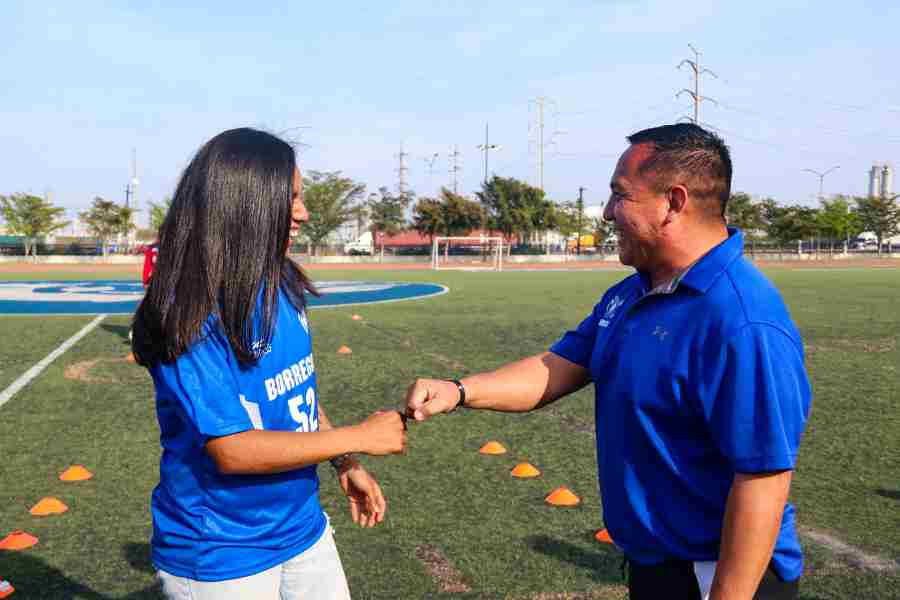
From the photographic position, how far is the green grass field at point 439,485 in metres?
4.02

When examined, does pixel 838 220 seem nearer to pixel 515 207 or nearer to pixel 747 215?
pixel 747 215

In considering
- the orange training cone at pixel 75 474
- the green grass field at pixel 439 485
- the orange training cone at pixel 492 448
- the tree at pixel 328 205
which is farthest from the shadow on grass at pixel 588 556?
the tree at pixel 328 205

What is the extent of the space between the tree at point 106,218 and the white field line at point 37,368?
175ft

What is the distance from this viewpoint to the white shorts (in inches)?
86.4

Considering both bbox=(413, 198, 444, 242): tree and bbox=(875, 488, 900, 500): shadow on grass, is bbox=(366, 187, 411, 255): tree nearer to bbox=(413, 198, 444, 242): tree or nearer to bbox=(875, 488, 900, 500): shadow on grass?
bbox=(413, 198, 444, 242): tree

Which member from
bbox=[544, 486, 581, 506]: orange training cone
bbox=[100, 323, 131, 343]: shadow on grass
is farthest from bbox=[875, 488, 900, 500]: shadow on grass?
bbox=[100, 323, 131, 343]: shadow on grass

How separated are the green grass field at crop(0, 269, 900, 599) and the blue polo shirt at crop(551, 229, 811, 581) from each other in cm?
189

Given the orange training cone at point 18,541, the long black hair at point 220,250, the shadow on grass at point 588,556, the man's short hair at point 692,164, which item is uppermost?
the man's short hair at point 692,164

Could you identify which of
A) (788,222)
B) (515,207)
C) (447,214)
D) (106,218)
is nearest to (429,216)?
(447,214)

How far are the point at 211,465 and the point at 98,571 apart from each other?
2.34m

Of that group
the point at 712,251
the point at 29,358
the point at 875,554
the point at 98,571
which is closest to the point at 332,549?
the point at 712,251

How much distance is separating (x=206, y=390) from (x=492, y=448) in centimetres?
445

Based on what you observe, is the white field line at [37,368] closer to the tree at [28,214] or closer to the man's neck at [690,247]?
the man's neck at [690,247]

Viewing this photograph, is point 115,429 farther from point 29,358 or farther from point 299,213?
point 299,213
